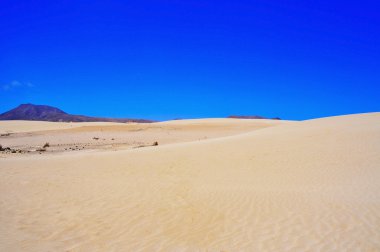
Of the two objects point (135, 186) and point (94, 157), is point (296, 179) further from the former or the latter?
point (94, 157)

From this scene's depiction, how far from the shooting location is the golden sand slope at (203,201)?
6.01 m

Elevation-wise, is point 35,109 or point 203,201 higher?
point 35,109

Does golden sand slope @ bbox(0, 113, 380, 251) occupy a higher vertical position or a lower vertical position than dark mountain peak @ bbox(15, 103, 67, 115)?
lower

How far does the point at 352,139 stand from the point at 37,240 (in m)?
13.6

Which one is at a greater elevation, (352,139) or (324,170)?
(352,139)

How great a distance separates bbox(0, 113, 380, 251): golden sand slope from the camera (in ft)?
19.7

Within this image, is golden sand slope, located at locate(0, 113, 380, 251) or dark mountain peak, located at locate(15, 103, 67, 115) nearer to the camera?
golden sand slope, located at locate(0, 113, 380, 251)

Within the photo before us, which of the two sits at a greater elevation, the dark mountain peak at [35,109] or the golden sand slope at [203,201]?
the dark mountain peak at [35,109]

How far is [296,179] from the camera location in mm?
10422

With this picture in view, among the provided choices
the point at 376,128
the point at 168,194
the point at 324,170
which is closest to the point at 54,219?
the point at 168,194

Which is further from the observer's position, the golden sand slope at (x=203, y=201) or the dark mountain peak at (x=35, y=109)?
the dark mountain peak at (x=35, y=109)

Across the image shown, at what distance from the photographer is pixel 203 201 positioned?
840 cm

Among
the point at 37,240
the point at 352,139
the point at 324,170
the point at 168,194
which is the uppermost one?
the point at 352,139

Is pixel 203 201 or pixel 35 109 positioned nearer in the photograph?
pixel 203 201
